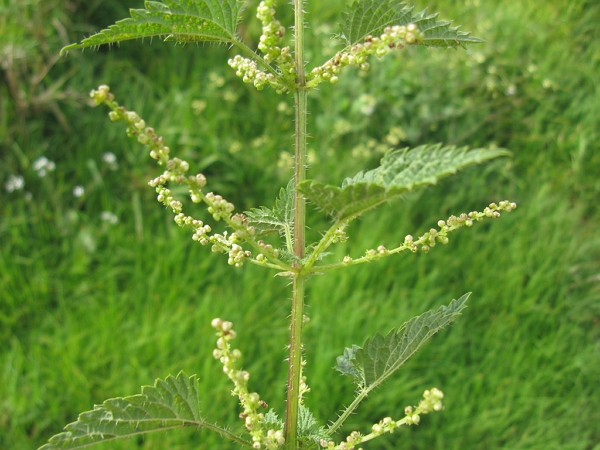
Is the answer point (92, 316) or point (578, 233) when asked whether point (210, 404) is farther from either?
point (578, 233)

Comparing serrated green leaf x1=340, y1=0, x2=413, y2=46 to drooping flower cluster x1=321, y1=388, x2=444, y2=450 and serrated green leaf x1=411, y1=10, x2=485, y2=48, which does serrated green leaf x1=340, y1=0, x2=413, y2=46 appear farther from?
drooping flower cluster x1=321, y1=388, x2=444, y2=450

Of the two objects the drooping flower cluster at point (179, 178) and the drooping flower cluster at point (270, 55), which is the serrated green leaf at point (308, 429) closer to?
the drooping flower cluster at point (179, 178)

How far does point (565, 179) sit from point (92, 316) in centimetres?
389

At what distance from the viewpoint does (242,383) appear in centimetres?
113

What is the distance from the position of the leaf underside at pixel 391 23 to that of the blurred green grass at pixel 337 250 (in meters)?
2.16

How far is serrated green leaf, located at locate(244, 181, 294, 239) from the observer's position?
1.45 metres

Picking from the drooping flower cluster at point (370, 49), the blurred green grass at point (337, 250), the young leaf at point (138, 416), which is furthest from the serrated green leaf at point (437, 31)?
the blurred green grass at point (337, 250)

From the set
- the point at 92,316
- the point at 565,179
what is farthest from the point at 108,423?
the point at 565,179

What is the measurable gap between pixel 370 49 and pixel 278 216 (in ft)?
1.60

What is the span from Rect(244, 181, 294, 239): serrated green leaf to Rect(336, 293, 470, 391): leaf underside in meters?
0.36

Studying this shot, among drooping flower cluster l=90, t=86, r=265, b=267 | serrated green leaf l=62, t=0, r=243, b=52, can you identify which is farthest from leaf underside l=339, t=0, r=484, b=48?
drooping flower cluster l=90, t=86, r=265, b=267

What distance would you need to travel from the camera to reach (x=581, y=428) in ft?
12.4

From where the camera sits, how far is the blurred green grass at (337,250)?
143 inches

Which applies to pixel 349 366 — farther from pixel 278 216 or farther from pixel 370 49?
pixel 370 49
